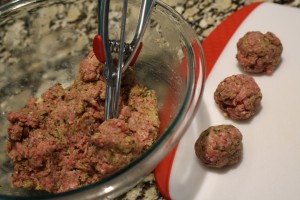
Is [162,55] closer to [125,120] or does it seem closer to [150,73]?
[150,73]

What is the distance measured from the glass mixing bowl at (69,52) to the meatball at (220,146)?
0.41ft

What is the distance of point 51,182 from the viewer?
45.0 inches

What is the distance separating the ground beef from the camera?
112 cm

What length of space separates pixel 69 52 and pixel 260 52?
651mm

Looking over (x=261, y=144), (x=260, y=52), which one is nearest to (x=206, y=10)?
(x=260, y=52)

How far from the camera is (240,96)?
48.9 inches

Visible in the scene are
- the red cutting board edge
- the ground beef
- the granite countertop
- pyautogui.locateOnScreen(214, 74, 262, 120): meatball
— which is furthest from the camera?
the granite countertop

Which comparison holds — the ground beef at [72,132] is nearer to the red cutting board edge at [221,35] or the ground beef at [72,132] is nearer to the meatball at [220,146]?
the meatball at [220,146]

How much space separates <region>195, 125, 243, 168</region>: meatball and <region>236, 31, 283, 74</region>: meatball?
273 mm

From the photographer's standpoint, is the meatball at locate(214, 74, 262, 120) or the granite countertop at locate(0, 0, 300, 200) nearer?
the meatball at locate(214, 74, 262, 120)

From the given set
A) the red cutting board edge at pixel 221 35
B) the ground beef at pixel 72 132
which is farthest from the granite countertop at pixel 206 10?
the ground beef at pixel 72 132

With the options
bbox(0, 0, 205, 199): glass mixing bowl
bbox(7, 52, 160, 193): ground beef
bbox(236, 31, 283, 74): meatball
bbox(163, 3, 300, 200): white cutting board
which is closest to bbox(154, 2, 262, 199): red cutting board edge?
bbox(163, 3, 300, 200): white cutting board

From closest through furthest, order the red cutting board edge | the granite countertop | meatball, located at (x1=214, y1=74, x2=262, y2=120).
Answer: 1. meatball, located at (x1=214, y1=74, x2=262, y2=120)
2. the red cutting board edge
3. the granite countertop

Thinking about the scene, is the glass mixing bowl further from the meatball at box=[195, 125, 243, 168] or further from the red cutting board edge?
the red cutting board edge
